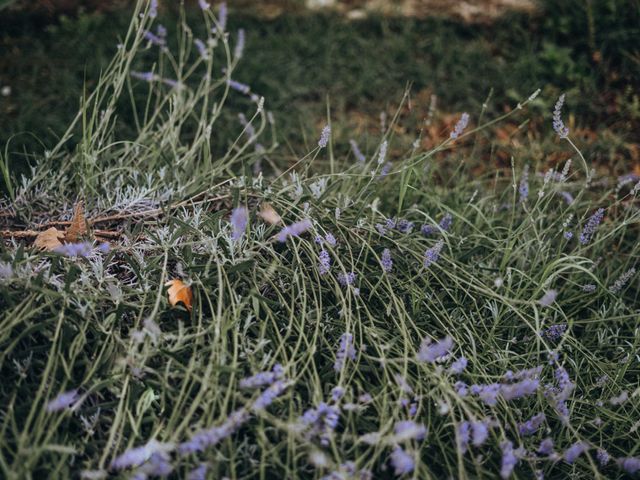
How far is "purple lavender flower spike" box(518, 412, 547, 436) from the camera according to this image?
1525mm

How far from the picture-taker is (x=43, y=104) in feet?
9.64

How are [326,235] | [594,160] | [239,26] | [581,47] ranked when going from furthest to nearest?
1. [239,26]
2. [581,47]
3. [594,160]
4. [326,235]

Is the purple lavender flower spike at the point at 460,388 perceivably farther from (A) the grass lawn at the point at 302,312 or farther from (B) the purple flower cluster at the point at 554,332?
(B) the purple flower cluster at the point at 554,332

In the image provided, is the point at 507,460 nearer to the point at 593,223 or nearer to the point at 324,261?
the point at 324,261

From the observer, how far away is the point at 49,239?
182cm

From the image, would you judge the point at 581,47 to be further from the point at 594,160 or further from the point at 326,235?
the point at 326,235

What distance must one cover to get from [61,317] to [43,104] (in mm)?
1878

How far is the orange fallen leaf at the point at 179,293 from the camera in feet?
5.34

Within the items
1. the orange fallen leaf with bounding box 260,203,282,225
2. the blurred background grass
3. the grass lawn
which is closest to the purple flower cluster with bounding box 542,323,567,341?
the grass lawn

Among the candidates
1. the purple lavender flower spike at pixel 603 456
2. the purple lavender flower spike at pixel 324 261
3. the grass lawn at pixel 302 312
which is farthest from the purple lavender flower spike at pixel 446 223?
the purple lavender flower spike at pixel 603 456

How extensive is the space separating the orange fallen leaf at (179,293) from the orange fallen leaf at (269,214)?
33 cm

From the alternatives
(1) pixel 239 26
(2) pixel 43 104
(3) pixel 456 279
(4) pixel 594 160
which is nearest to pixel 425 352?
(3) pixel 456 279

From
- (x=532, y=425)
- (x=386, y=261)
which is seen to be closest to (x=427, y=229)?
(x=386, y=261)

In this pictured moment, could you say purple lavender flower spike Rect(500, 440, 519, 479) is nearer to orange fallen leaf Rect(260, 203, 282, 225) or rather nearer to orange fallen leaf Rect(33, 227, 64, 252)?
orange fallen leaf Rect(260, 203, 282, 225)
